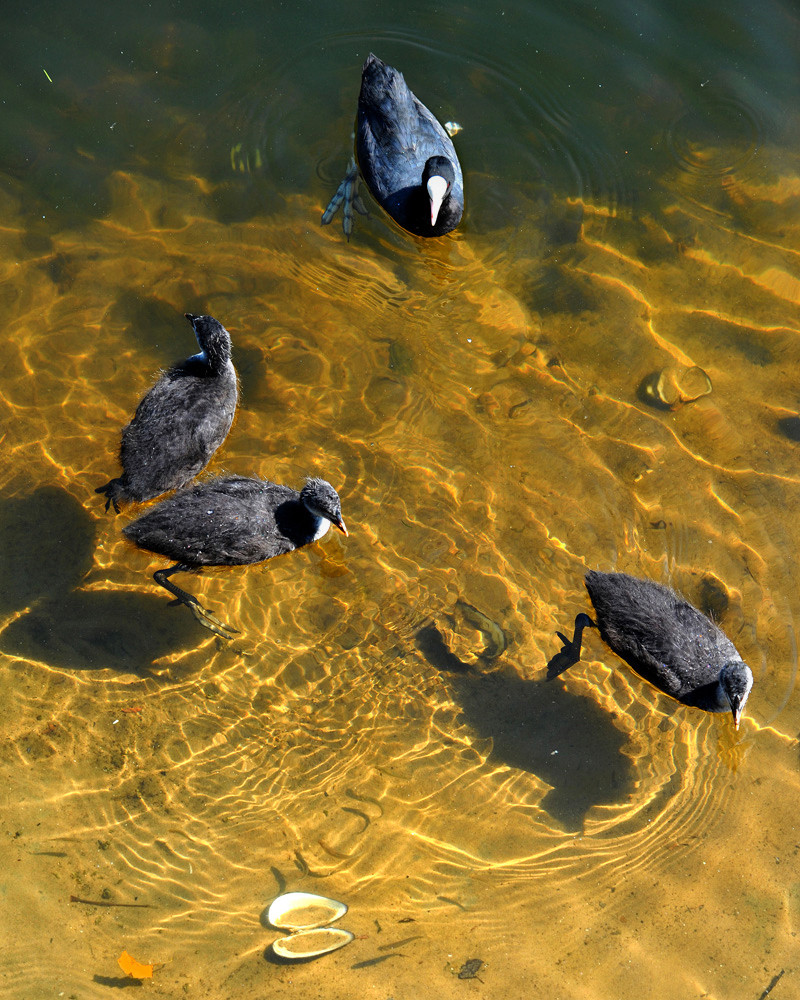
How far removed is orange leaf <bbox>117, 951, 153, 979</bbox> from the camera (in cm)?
458

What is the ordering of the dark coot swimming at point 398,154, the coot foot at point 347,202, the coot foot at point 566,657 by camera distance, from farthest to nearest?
the coot foot at point 347,202, the dark coot swimming at point 398,154, the coot foot at point 566,657

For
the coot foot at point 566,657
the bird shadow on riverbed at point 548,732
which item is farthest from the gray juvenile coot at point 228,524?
the coot foot at point 566,657

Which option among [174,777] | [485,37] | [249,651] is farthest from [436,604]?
[485,37]

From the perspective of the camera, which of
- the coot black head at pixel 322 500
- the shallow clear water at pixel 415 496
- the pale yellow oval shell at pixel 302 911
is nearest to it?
the pale yellow oval shell at pixel 302 911

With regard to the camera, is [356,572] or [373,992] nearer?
[373,992]

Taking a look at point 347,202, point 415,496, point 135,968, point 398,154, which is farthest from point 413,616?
point 398,154

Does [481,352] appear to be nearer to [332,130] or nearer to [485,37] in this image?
[332,130]

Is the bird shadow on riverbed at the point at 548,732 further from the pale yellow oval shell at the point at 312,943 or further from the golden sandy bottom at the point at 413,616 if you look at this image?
the pale yellow oval shell at the point at 312,943

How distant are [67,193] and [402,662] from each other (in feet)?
15.8

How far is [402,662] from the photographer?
5.38m

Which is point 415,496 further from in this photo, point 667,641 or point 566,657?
point 667,641

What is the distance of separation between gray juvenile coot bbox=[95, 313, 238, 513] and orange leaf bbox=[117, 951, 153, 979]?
8.80 ft

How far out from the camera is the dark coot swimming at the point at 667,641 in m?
4.90

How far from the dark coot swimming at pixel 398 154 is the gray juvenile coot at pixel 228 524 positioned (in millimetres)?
2578
